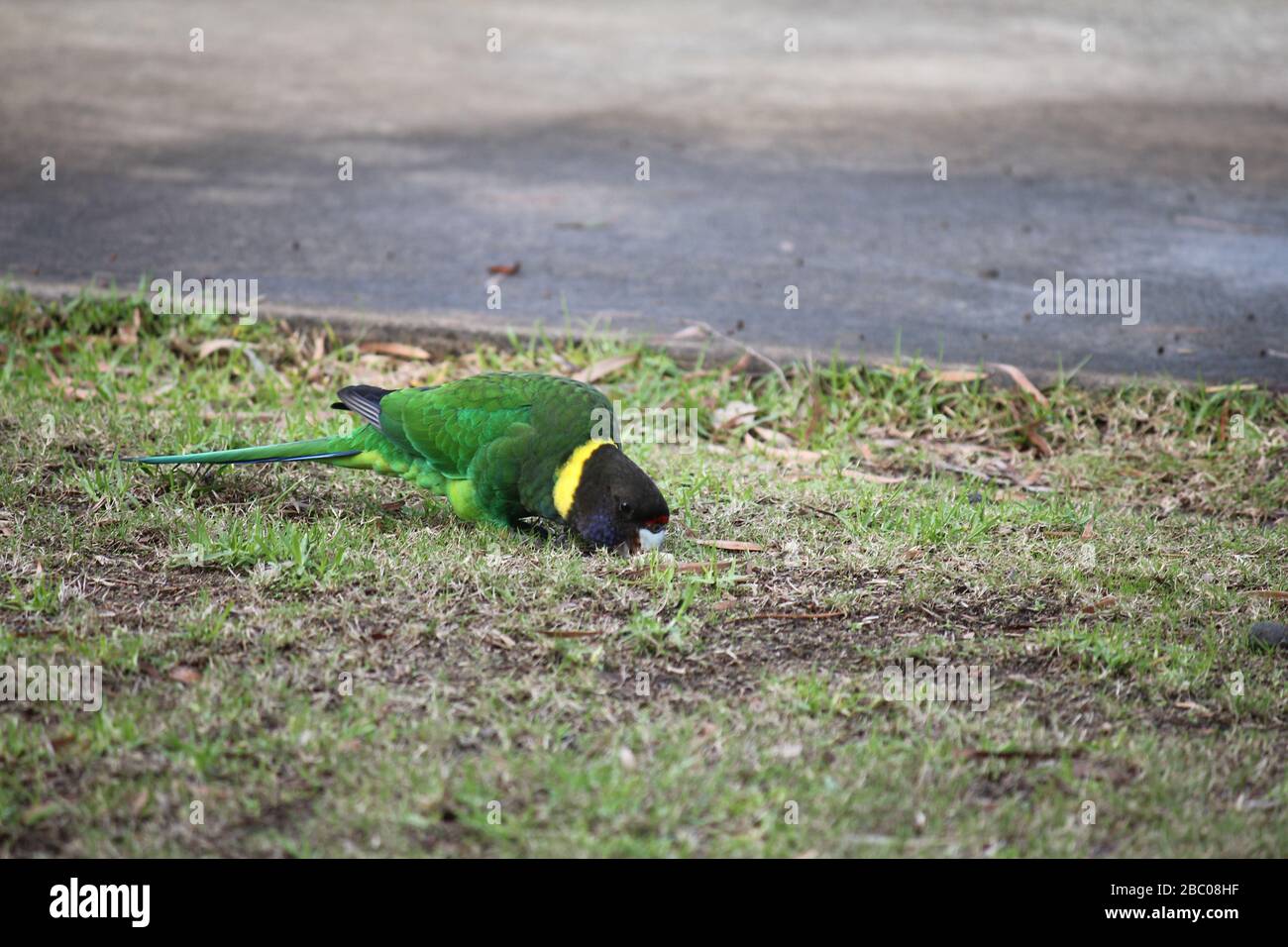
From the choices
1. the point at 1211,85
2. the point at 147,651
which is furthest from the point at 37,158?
the point at 1211,85

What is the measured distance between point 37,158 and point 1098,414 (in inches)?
249

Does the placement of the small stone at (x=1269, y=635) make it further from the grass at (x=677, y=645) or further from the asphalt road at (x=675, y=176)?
the asphalt road at (x=675, y=176)

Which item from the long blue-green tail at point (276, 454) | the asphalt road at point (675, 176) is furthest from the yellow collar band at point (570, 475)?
the asphalt road at point (675, 176)

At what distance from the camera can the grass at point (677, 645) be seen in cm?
284

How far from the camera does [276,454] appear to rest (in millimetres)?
4258

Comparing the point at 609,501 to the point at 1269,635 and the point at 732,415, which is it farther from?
the point at 1269,635

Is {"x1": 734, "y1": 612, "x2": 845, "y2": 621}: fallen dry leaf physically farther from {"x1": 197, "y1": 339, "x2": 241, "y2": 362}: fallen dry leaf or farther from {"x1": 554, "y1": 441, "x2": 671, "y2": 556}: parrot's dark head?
{"x1": 197, "y1": 339, "x2": 241, "y2": 362}: fallen dry leaf

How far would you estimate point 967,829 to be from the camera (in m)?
2.83

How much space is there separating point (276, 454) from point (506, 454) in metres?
0.80

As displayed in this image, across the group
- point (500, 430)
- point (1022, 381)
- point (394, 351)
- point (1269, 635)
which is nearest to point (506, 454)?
point (500, 430)

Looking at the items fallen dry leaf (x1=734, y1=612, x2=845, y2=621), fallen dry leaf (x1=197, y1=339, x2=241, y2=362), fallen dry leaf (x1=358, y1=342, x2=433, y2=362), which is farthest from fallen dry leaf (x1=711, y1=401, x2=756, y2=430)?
fallen dry leaf (x1=197, y1=339, x2=241, y2=362)

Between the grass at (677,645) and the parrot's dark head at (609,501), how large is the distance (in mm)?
93

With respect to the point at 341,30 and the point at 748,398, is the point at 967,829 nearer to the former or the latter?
the point at 748,398

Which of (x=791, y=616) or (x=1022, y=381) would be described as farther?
(x=1022, y=381)
